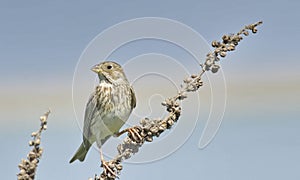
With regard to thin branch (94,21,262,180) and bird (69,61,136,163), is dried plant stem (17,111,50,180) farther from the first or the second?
bird (69,61,136,163)

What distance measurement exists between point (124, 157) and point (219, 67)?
103 centimetres

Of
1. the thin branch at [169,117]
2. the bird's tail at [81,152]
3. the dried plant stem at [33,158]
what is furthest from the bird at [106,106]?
the dried plant stem at [33,158]

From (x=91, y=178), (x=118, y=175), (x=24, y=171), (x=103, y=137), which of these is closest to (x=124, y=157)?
(x=118, y=175)

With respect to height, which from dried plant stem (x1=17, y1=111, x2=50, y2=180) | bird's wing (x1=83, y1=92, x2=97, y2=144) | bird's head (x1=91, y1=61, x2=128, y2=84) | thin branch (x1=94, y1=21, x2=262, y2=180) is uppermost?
bird's head (x1=91, y1=61, x2=128, y2=84)

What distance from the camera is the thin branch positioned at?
302 cm

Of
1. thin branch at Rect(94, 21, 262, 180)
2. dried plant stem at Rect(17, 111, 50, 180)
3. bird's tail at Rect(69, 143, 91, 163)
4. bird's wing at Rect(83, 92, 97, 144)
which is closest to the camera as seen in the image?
dried plant stem at Rect(17, 111, 50, 180)

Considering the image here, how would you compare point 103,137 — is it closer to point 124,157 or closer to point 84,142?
point 84,142

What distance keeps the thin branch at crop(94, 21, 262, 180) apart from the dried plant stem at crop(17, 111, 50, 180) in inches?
37.0

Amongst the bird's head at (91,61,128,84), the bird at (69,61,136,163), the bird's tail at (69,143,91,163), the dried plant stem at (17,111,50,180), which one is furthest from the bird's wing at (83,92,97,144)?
the dried plant stem at (17,111,50,180)

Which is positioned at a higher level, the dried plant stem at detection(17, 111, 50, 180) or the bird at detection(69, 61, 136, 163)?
the bird at detection(69, 61, 136, 163)

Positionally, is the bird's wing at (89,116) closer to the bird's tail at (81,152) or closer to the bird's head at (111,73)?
the bird's tail at (81,152)

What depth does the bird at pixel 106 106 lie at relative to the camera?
581 centimetres

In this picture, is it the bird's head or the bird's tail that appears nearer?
the bird's tail

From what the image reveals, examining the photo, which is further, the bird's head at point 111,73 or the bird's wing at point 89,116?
the bird's head at point 111,73
